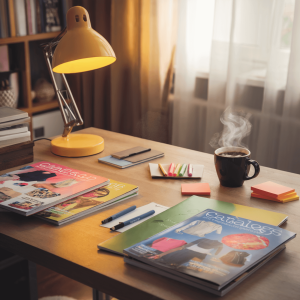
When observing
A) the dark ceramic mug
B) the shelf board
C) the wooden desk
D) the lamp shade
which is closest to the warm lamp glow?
the lamp shade

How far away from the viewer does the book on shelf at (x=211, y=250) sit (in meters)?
0.68

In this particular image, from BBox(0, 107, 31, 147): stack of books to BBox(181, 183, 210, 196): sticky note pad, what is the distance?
0.55 meters

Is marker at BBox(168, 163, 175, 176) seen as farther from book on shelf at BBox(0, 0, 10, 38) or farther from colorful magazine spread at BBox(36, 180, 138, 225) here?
book on shelf at BBox(0, 0, 10, 38)

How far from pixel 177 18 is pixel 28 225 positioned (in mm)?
1678

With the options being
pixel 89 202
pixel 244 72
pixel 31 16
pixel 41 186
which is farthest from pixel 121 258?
pixel 31 16

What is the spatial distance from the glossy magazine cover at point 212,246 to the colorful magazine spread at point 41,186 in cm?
28

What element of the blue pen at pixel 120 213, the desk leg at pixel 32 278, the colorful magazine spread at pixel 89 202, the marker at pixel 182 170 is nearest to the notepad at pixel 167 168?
the marker at pixel 182 170

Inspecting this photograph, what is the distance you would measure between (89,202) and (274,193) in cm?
46

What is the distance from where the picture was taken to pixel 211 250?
76 centimetres

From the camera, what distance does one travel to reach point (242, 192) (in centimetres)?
109

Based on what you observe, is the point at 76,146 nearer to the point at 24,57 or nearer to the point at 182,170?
the point at 182,170

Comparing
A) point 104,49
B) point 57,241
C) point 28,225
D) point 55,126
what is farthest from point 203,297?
point 55,126

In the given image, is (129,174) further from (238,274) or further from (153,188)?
(238,274)

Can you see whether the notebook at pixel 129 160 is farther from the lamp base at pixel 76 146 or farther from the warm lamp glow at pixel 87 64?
the warm lamp glow at pixel 87 64
